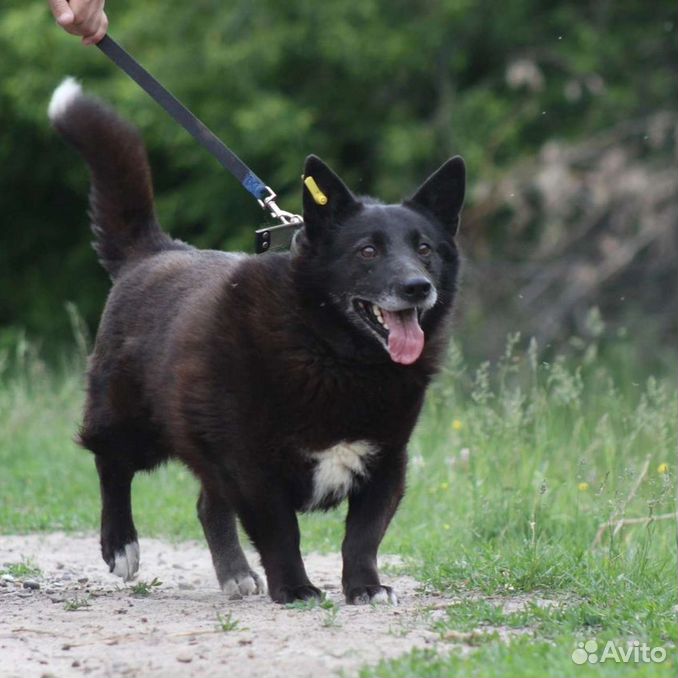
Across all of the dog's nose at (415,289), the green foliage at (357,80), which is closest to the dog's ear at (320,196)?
the dog's nose at (415,289)

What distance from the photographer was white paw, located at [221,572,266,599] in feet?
17.1

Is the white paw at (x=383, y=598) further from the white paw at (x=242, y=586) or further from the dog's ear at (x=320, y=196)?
Answer: the dog's ear at (x=320, y=196)

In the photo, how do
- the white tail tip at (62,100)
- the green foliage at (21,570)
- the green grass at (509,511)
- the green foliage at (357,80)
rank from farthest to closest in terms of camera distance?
the green foliage at (357,80) < the white tail tip at (62,100) < the green foliage at (21,570) < the green grass at (509,511)

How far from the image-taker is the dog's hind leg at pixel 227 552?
5.25 metres

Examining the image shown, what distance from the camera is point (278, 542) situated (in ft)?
14.9

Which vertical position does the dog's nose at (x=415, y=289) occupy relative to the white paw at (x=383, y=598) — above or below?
above

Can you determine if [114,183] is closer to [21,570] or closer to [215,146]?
[215,146]

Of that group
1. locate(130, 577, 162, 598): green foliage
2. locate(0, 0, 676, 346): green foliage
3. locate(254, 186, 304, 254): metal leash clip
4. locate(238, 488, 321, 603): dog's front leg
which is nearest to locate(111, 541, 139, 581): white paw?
locate(130, 577, 162, 598): green foliage

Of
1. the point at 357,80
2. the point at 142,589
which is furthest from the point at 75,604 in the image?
the point at 357,80

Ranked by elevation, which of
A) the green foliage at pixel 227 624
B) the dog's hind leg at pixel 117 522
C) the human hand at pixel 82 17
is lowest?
the green foliage at pixel 227 624

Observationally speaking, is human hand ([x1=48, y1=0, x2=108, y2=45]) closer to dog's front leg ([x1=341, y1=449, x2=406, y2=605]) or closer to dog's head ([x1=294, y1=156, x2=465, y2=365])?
dog's head ([x1=294, y1=156, x2=465, y2=365])

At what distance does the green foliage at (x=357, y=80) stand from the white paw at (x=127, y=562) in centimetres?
756

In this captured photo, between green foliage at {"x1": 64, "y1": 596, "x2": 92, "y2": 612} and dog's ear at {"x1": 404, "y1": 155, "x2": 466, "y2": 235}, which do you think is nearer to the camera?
green foliage at {"x1": 64, "y1": 596, "x2": 92, "y2": 612}

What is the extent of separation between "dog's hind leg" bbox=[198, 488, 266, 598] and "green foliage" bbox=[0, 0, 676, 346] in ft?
24.3
